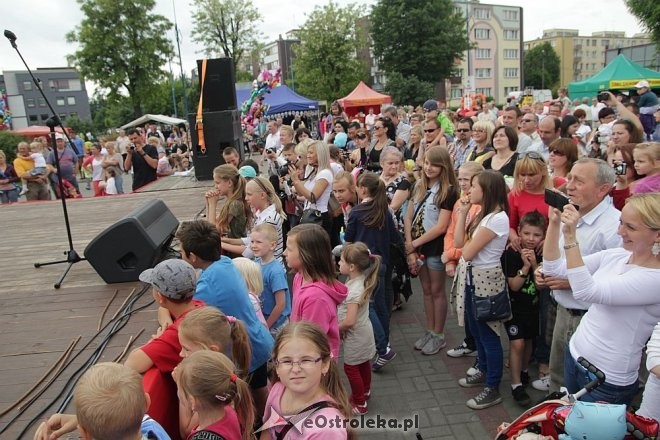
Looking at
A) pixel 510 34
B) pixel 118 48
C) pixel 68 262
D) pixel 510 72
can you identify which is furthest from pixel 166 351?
pixel 510 34

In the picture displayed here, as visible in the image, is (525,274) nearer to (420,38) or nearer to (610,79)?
(610,79)

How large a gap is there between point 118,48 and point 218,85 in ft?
97.7

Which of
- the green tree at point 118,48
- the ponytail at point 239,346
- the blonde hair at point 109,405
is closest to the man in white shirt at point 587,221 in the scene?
the ponytail at point 239,346

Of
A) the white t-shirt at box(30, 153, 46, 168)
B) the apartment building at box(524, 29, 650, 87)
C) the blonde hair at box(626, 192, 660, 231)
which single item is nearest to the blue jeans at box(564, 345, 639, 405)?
the blonde hair at box(626, 192, 660, 231)

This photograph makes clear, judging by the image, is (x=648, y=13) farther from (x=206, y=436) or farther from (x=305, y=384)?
(x=206, y=436)

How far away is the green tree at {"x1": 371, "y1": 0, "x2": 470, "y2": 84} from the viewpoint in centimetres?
4259

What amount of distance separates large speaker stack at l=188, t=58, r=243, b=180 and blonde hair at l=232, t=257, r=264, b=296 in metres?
8.30

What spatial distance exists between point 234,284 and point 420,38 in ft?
145

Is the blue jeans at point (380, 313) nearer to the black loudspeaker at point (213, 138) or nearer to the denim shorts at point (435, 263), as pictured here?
the denim shorts at point (435, 263)

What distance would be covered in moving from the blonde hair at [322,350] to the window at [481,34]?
81.0 metres

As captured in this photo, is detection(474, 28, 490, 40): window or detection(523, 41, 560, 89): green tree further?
detection(523, 41, 560, 89): green tree

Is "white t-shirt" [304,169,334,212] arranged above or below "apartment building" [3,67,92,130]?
below

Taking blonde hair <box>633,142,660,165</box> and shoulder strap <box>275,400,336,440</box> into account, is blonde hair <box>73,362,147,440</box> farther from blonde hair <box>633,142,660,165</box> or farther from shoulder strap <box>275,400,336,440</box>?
blonde hair <box>633,142,660,165</box>

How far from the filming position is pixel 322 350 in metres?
2.17
